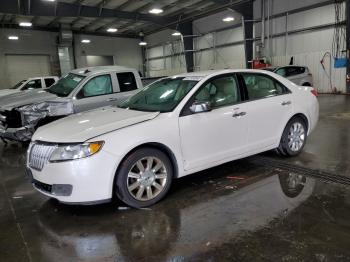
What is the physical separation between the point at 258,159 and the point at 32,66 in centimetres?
1976

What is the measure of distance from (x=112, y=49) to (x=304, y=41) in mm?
14842

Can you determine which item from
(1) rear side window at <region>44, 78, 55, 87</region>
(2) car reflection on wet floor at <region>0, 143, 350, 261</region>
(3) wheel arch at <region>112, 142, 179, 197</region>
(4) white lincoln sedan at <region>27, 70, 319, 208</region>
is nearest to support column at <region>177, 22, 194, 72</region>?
(1) rear side window at <region>44, 78, 55, 87</region>

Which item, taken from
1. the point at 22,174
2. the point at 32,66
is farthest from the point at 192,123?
the point at 32,66

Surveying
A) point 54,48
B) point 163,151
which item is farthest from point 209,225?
point 54,48

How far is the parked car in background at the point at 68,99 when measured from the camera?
22.0 feet

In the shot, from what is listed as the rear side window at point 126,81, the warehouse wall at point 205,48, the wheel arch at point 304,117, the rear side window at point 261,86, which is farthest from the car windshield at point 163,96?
the warehouse wall at point 205,48

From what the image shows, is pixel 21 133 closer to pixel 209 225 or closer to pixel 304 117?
pixel 209 225

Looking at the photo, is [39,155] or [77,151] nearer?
[77,151]

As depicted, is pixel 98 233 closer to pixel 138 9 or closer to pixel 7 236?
pixel 7 236

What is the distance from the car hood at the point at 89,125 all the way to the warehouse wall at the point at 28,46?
1865cm

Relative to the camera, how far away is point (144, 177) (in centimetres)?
Answer: 349

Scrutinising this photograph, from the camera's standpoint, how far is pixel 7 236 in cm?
310

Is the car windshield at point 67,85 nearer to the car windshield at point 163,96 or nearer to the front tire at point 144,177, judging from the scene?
the car windshield at point 163,96

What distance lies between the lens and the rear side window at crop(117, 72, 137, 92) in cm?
740
